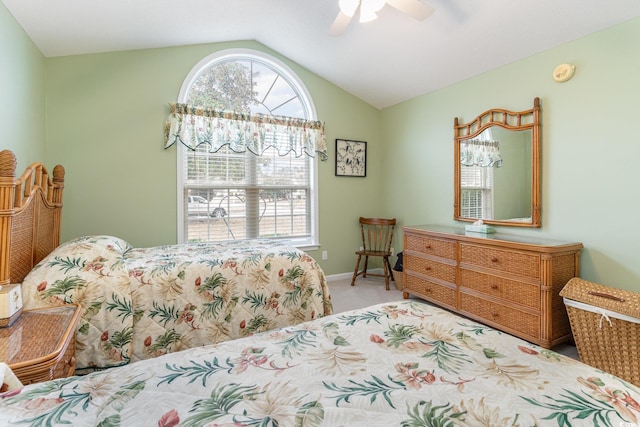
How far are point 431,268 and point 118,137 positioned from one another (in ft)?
11.0

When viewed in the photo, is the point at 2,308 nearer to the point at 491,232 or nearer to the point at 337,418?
the point at 337,418

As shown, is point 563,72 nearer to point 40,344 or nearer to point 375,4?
point 375,4

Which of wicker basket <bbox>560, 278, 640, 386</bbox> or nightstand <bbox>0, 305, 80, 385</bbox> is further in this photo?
wicker basket <bbox>560, 278, 640, 386</bbox>

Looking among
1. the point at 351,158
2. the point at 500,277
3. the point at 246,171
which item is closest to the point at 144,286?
the point at 246,171

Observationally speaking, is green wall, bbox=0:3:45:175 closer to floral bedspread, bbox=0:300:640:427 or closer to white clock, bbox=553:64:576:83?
floral bedspread, bbox=0:300:640:427

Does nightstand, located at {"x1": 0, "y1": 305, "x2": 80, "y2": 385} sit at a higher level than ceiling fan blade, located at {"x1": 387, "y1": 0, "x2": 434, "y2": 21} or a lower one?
lower

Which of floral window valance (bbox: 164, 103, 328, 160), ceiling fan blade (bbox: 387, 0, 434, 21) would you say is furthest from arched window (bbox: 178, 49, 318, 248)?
ceiling fan blade (bbox: 387, 0, 434, 21)

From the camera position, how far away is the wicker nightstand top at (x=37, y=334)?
113 centimetres

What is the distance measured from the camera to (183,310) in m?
2.05

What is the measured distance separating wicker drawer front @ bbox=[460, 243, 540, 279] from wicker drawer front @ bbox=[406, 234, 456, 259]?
0.11 metres

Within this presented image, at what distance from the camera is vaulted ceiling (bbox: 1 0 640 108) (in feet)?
7.48

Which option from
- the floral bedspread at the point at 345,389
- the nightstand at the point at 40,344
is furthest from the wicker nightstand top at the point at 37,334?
the floral bedspread at the point at 345,389

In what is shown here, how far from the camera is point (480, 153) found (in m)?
3.20

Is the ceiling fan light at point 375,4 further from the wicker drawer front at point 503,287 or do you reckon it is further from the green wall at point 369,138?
the wicker drawer front at point 503,287
